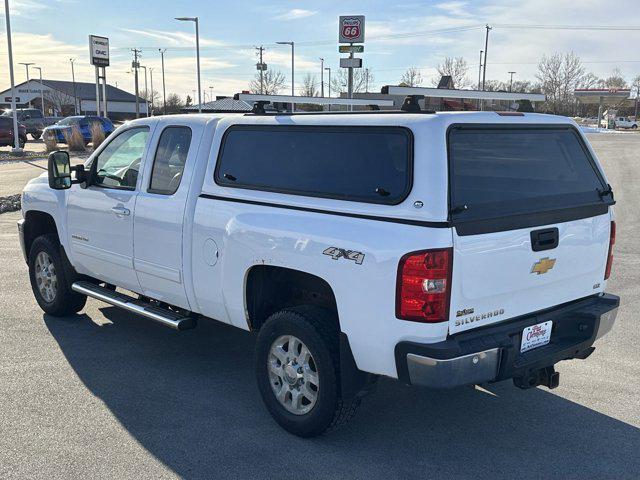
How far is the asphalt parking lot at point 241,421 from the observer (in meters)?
3.59

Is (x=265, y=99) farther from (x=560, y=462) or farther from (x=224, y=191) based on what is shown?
(x=560, y=462)

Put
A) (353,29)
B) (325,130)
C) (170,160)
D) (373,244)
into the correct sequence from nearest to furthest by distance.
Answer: (373,244), (325,130), (170,160), (353,29)

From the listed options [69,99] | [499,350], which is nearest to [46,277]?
[499,350]

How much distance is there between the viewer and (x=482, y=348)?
3328mm

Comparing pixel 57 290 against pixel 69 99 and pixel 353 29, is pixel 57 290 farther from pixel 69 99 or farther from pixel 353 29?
pixel 69 99

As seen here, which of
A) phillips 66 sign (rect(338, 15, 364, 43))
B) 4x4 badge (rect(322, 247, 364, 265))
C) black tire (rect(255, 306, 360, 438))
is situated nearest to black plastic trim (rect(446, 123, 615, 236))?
4x4 badge (rect(322, 247, 364, 265))

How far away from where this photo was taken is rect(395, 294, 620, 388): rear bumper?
3223 mm

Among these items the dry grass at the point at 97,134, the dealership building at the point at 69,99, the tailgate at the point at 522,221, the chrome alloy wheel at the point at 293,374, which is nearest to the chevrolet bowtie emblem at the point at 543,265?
the tailgate at the point at 522,221

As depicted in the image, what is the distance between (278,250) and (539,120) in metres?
1.83

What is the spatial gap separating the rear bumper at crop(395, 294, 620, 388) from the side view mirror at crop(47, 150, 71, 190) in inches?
137

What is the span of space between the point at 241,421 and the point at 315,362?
0.81m

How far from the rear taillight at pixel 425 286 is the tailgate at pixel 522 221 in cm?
6

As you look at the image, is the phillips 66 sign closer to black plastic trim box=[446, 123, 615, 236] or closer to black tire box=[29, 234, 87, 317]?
black tire box=[29, 234, 87, 317]

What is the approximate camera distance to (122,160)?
5344mm
